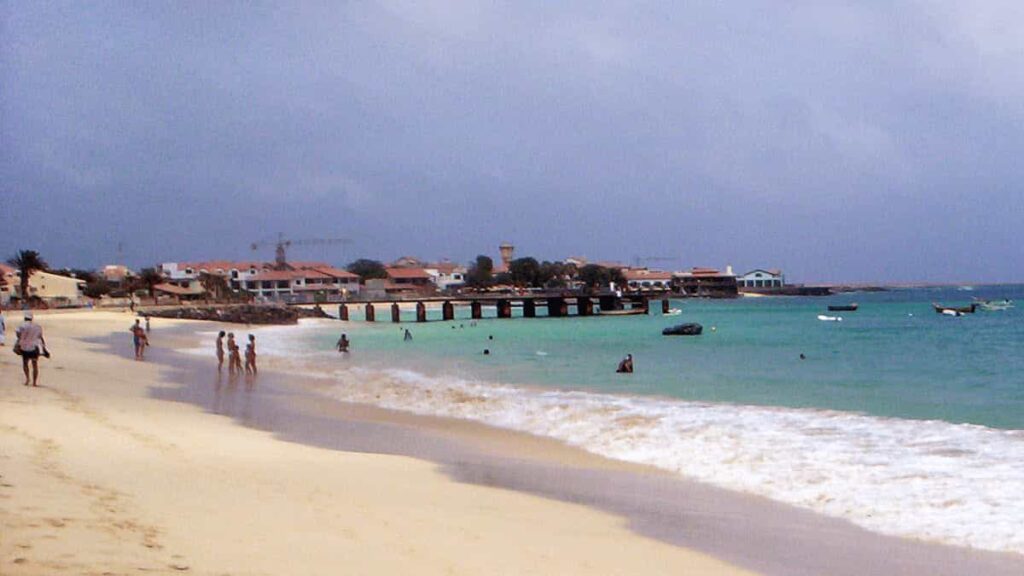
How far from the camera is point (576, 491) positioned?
10203 mm

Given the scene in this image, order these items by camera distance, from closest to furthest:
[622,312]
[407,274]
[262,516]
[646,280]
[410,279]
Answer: [262,516] → [622,312] → [410,279] → [407,274] → [646,280]

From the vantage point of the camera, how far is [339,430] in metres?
15.0

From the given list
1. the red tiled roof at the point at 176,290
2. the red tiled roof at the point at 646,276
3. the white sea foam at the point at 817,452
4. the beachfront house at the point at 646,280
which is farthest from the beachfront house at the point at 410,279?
the white sea foam at the point at 817,452

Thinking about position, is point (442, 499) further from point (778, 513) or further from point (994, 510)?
point (994, 510)

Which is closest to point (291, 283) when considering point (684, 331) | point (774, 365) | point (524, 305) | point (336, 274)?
point (336, 274)

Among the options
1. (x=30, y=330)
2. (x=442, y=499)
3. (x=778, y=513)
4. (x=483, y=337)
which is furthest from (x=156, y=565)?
(x=483, y=337)

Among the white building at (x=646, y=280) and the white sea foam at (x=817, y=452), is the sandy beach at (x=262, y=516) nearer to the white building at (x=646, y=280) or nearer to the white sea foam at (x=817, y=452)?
the white sea foam at (x=817, y=452)

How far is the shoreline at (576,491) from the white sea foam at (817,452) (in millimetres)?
500

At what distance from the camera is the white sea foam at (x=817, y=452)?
8.96 meters

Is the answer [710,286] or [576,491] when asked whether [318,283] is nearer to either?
[710,286]

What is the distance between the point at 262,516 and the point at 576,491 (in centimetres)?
401

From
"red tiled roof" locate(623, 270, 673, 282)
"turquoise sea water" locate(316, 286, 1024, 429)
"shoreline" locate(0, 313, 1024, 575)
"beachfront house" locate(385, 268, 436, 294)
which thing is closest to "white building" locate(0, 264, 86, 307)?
"turquoise sea water" locate(316, 286, 1024, 429)

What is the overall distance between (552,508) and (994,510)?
4338mm

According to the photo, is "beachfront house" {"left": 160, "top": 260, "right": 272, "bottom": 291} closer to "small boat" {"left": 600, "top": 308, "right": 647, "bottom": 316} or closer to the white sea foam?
"small boat" {"left": 600, "top": 308, "right": 647, "bottom": 316}
